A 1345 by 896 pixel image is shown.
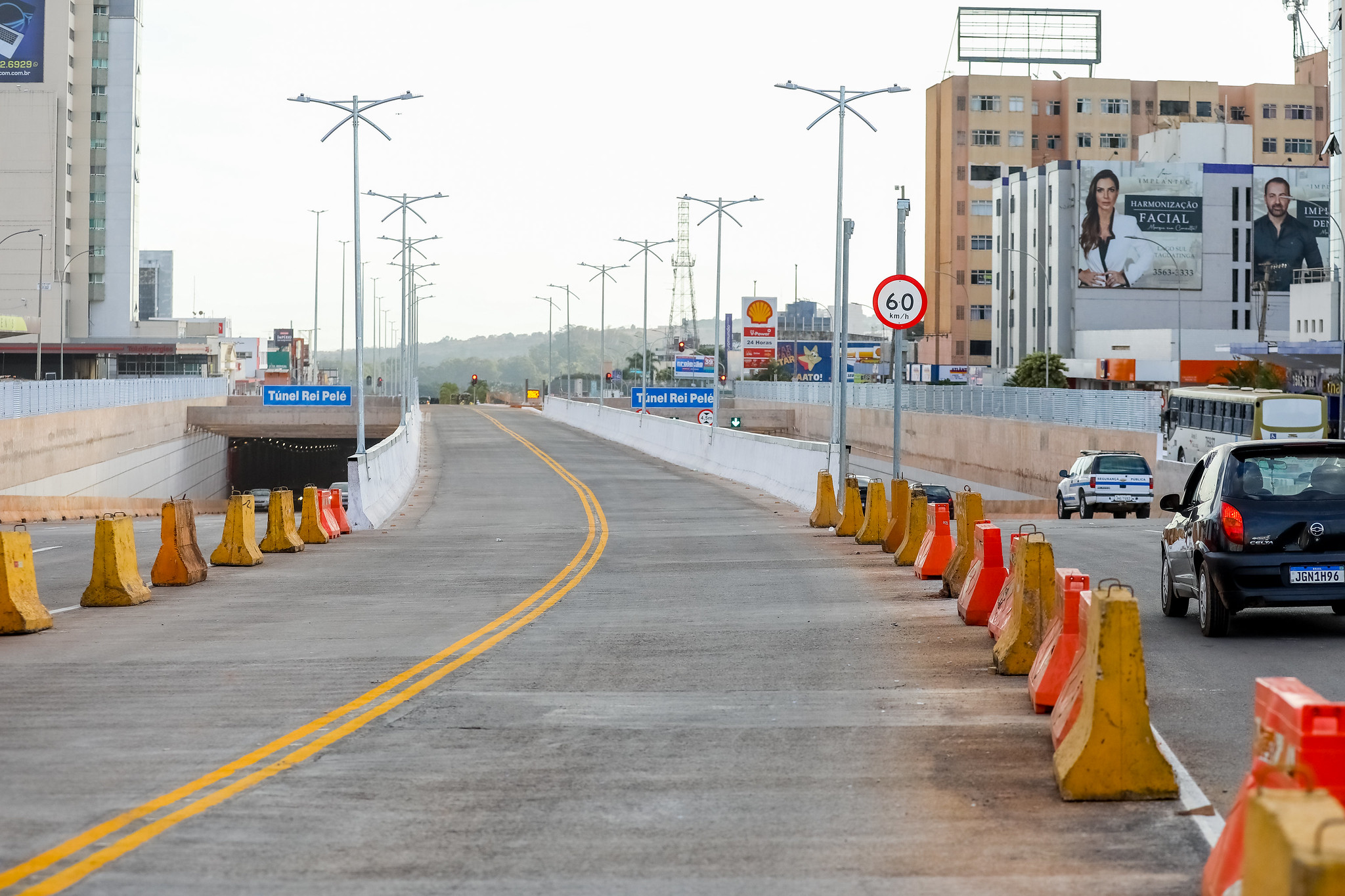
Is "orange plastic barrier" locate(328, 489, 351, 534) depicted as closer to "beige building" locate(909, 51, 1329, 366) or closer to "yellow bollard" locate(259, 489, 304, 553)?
"yellow bollard" locate(259, 489, 304, 553)

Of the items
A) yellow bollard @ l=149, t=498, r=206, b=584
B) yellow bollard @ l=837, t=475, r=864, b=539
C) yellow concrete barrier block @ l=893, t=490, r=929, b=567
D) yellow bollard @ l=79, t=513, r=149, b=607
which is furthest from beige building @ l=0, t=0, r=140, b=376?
yellow concrete barrier block @ l=893, t=490, r=929, b=567

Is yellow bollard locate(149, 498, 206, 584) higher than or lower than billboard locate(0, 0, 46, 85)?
lower

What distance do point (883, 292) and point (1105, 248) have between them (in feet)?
311

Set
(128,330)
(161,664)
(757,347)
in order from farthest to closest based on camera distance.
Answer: (128,330) < (757,347) < (161,664)

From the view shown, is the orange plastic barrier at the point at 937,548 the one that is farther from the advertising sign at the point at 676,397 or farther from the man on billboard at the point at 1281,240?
the man on billboard at the point at 1281,240

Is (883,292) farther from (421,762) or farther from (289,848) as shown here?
(289,848)

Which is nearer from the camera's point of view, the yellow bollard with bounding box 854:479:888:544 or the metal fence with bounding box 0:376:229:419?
the yellow bollard with bounding box 854:479:888:544

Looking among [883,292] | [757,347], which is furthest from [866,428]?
[883,292]

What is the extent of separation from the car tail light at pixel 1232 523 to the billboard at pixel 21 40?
441 feet

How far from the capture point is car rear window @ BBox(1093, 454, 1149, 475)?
38.9 metres

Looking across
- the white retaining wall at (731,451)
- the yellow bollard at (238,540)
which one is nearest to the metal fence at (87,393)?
the white retaining wall at (731,451)

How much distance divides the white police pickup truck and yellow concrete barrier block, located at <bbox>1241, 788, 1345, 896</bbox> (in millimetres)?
35563

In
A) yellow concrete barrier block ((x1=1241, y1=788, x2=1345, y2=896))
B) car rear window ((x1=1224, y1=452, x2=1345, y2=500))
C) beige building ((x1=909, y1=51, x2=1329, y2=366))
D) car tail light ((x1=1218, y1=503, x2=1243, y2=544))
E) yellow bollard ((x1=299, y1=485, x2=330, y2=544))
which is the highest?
beige building ((x1=909, y1=51, x2=1329, y2=366))

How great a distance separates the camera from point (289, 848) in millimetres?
6488
